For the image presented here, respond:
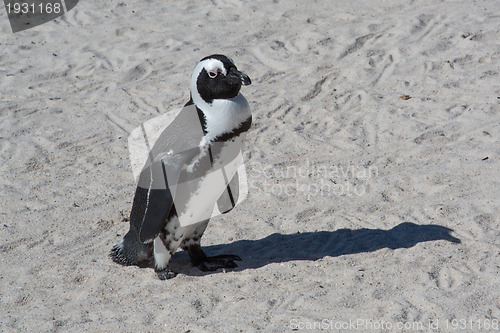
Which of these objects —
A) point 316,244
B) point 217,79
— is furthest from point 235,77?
point 316,244

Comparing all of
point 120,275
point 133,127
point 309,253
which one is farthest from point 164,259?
point 133,127

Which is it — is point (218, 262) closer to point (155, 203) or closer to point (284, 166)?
point (155, 203)

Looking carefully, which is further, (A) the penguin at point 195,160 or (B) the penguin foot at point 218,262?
(B) the penguin foot at point 218,262

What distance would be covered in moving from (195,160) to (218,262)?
804 millimetres

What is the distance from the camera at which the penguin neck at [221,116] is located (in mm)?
3959

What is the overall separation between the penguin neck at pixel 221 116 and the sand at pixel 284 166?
92 cm

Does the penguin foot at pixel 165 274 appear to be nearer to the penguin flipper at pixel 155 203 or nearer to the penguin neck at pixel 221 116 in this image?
the penguin flipper at pixel 155 203

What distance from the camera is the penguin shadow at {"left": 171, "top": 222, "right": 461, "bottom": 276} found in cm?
453

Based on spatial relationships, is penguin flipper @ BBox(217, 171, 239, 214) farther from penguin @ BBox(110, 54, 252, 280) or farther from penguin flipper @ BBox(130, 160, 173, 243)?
penguin flipper @ BBox(130, 160, 173, 243)

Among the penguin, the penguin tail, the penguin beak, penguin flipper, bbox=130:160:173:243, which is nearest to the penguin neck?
the penguin

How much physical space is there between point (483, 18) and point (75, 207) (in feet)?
15.6

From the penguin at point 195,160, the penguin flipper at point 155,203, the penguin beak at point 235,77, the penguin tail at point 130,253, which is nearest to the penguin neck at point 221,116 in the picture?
the penguin at point 195,160

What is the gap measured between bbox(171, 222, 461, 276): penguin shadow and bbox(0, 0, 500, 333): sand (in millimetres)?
14

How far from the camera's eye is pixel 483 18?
24.8 ft
